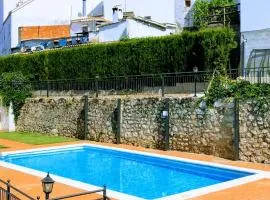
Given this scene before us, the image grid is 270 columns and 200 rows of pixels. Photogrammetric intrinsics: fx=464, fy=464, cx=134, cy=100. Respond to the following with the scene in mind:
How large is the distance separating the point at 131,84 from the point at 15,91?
28.9 feet

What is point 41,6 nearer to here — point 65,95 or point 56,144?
point 65,95

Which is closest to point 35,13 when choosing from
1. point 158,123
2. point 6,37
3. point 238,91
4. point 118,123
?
point 6,37

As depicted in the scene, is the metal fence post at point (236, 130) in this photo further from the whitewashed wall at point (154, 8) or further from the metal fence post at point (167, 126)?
the whitewashed wall at point (154, 8)

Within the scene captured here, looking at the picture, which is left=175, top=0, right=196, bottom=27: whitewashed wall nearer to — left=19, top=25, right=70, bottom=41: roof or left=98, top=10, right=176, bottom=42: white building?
left=98, top=10, right=176, bottom=42: white building

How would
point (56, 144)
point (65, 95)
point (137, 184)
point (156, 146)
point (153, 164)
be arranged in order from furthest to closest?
point (65, 95) → point (56, 144) → point (156, 146) → point (153, 164) → point (137, 184)

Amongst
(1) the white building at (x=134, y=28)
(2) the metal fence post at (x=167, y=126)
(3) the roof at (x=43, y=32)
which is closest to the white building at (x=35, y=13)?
(3) the roof at (x=43, y=32)

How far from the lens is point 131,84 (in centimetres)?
2658

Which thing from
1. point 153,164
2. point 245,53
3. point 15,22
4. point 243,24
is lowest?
point 153,164

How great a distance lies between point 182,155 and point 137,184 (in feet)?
15.7

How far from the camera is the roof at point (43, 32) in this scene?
5097 cm

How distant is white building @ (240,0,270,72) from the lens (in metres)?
24.3

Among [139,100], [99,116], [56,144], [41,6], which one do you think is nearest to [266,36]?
[139,100]

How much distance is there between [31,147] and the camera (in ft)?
75.0

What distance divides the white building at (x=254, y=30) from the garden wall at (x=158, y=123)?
6.20 metres
